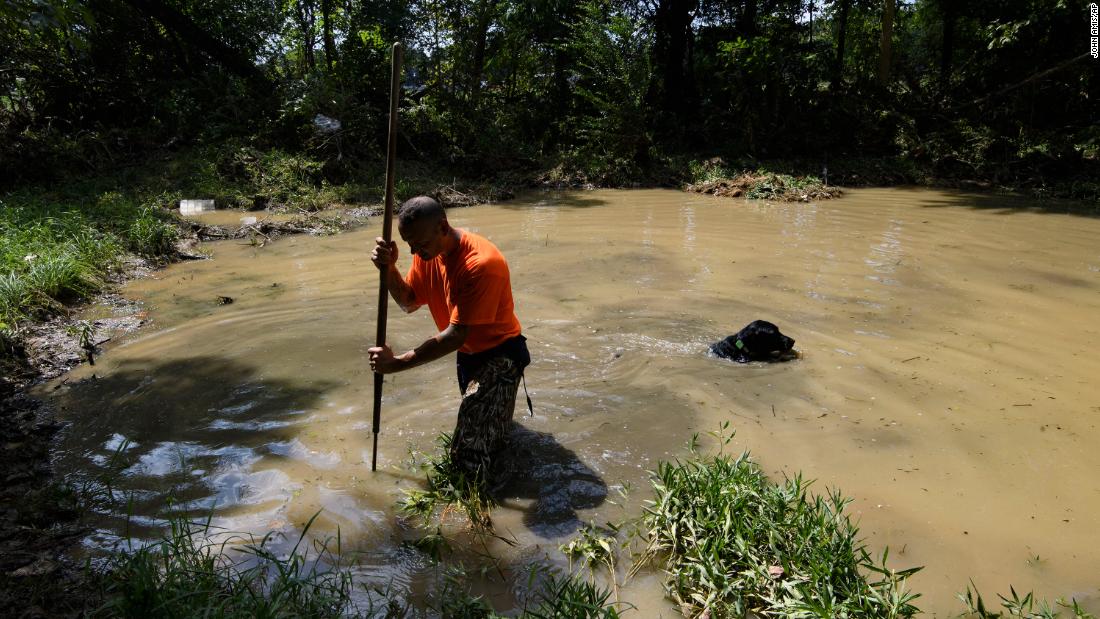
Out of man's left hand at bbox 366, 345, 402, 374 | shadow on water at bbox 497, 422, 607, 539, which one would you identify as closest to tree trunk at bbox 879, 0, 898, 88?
shadow on water at bbox 497, 422, 607, 539

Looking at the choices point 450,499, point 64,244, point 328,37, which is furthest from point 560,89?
point 450,499

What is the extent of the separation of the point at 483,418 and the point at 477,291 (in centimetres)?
60

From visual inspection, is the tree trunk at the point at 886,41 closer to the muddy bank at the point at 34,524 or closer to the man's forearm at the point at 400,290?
the man's forearm at the point at 400,290

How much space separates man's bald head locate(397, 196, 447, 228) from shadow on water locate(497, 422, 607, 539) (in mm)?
1325

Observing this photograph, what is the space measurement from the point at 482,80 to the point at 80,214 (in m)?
9.85

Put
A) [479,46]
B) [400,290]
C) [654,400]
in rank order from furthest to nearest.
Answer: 1. [479,46]
2. [654,400]
3. [400,290]

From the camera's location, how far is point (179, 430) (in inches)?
146

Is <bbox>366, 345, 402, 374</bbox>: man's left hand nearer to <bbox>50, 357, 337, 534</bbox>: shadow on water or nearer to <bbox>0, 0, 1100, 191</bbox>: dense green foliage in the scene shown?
<bbox>50, 357, 337, 534</bbox>: shadow on water

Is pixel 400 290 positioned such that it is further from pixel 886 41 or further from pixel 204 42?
pixel 886 41

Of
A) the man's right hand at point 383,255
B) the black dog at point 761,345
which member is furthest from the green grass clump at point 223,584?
the black dog at point 761,345

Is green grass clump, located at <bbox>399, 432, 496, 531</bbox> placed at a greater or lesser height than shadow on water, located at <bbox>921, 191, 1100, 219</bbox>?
lesser

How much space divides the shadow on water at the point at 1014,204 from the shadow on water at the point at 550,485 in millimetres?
9487

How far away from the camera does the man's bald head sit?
2762 mm

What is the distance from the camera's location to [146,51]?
13.6 metres
